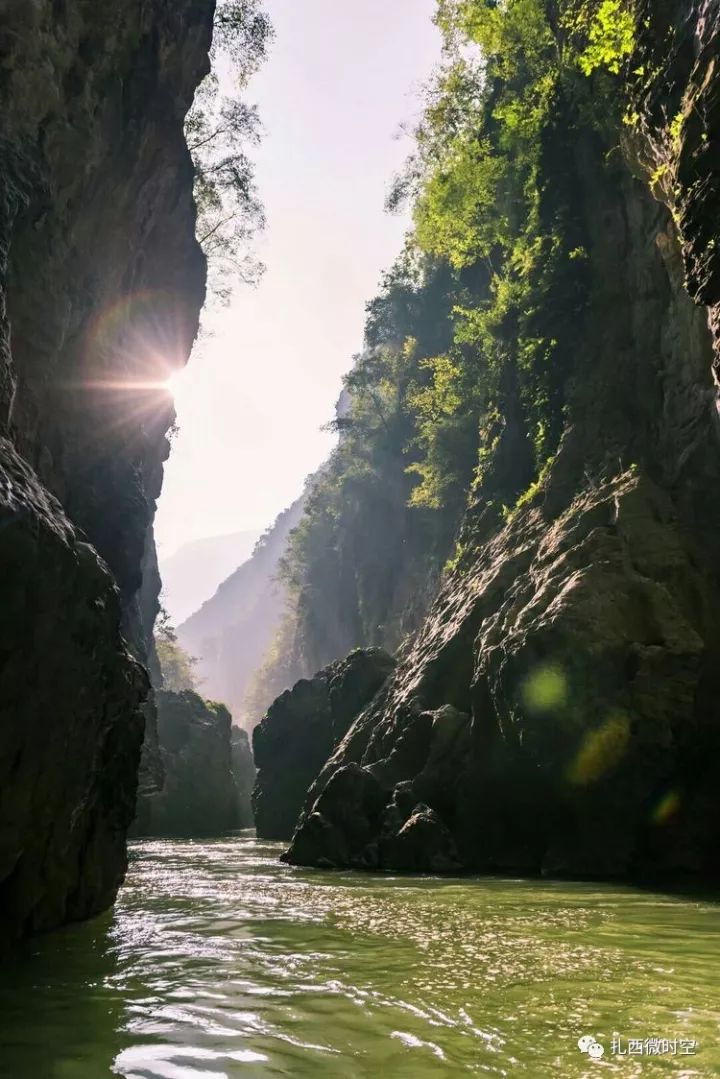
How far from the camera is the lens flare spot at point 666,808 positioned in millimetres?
11688

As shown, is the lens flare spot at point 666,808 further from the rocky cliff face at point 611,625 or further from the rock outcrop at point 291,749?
the rock outcrop at point 291,749

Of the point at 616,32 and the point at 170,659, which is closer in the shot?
the point at 616,32

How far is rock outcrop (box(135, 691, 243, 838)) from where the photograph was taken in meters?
35.8

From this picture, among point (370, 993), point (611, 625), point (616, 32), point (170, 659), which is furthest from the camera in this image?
point (170, 659)

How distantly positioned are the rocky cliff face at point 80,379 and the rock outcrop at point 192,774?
10197 millimetres

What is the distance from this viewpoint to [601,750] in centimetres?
1227

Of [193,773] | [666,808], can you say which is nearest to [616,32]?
[666,808]

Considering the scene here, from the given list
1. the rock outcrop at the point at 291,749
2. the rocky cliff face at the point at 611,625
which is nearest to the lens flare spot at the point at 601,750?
the rocky cliff face at the point at 611,625

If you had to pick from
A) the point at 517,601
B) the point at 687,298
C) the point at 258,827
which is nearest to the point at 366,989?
the point at 517,601

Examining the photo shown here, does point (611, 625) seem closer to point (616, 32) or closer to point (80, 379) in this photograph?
point (616, 32)

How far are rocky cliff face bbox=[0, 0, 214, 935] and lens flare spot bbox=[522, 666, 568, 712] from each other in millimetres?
7079

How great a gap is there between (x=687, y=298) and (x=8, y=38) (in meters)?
11.9

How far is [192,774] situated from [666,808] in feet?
101

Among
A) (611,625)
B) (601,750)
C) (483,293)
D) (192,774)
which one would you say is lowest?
(192,774)
